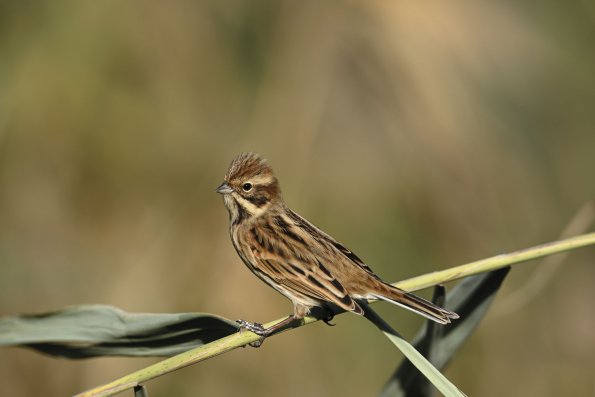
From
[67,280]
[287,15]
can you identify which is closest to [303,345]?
[67,280]

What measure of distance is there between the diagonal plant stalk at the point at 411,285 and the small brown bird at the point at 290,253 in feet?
1.13

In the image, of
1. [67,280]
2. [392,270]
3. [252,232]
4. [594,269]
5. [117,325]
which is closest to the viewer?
[117,325]

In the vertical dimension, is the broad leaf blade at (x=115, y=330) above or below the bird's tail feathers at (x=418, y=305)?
above

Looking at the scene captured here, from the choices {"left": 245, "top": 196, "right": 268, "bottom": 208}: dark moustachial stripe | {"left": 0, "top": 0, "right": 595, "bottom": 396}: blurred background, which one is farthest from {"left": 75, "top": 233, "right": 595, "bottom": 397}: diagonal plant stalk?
{"left": 0, "top": 0, "right": 595, "bottom": 396}: blurred background

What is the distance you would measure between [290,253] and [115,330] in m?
1.18

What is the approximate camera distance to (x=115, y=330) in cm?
286

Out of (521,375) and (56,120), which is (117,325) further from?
(521,375)

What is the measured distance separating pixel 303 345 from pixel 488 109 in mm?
2403

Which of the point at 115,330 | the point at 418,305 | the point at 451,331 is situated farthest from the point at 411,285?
the point at 115,330

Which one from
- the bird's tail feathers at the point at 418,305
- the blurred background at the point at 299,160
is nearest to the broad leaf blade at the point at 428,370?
the bird's tail feathers at the point at 418,305

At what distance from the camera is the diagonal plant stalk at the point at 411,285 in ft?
8.07

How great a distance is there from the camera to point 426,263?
6316 millimetres

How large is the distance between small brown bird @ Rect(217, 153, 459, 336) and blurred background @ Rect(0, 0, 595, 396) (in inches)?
67.7

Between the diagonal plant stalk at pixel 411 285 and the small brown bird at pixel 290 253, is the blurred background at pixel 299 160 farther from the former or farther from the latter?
the diagonal plant stalk at pixel 411 285
